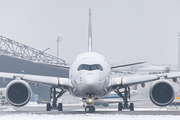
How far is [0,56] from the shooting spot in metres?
102

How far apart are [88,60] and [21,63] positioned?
80955mm

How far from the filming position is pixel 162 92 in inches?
1055

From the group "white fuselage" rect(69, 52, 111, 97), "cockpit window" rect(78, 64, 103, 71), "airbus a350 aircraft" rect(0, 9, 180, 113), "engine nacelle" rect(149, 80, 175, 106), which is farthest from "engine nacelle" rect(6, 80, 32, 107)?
"engine nacelle" rect(149, 80, 175, 106)

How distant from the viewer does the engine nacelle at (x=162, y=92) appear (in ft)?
86.9

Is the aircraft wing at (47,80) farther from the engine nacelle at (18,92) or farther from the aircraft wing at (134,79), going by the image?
the aircraft wing at (134,79)

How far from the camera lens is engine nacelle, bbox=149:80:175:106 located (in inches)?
1043

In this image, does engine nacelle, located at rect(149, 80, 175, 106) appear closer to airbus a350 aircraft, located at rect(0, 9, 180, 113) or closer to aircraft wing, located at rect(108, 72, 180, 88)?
airbus a350 aircraft, located at rect(0, 9, 180, 113)

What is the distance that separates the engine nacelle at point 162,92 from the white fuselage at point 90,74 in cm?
344

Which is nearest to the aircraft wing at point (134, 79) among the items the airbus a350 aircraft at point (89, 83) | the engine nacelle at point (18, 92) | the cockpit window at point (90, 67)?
the airbus a350 aircraft at point (89, 83)

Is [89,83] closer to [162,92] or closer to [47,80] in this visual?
[47,80]

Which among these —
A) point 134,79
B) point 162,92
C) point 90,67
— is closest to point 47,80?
point 90,67

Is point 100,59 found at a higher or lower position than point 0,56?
lower

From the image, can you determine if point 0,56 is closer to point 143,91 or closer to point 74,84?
point 143,91
